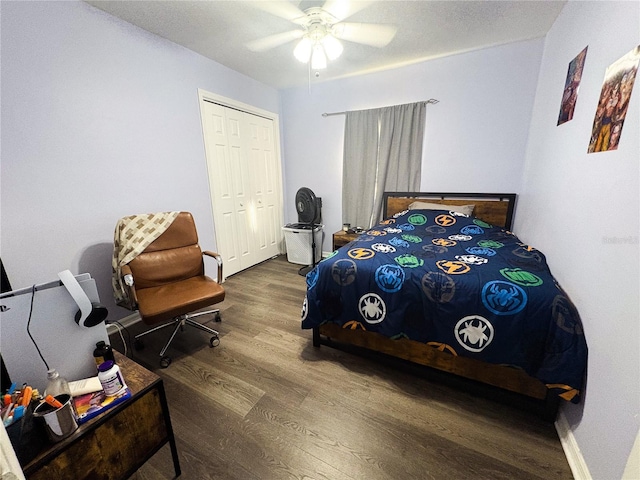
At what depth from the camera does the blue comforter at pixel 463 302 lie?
1.29 m

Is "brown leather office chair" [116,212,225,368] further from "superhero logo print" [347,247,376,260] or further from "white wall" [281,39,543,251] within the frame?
"white wall" [281,39,543,251]

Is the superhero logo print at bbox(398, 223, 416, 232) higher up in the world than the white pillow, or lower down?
lower down

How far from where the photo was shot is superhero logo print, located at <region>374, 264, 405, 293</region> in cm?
159

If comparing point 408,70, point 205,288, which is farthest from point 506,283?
point 408,70

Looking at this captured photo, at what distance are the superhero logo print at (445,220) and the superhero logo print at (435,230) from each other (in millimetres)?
64

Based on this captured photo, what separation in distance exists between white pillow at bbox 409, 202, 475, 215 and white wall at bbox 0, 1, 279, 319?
8.52ft

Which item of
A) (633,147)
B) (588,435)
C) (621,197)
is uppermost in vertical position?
(633,147)

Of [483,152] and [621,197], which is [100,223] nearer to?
[621,197]

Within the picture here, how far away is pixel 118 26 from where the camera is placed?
2072mm

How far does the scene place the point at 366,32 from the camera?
2094 millimetres

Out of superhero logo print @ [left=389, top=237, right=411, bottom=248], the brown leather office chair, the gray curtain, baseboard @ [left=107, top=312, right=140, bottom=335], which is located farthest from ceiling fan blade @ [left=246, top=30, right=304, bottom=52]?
baseboard @ [left=107, top=312, right=140, bottom=335]

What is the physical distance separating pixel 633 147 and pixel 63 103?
327cm

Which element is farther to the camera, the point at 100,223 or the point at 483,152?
the point at 483,152

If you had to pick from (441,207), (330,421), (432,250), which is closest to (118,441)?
(330,421)
